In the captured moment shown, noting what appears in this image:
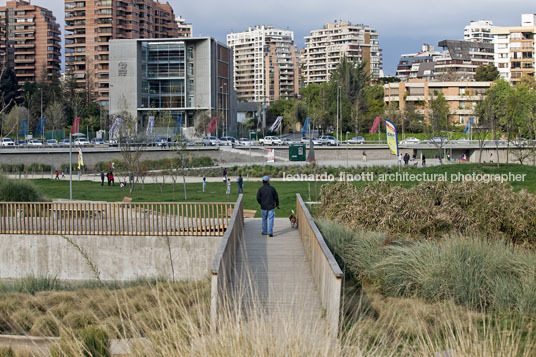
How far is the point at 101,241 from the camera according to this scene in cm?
1889

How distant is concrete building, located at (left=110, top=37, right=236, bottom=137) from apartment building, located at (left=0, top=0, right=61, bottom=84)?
125ft

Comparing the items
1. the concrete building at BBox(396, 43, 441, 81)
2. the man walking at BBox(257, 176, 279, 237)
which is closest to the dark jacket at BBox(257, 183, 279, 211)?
the man walking at BBox(257, 176, 279, 237)

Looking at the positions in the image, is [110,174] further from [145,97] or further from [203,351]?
[145,97]

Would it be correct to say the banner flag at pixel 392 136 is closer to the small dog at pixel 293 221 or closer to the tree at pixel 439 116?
the small dog at pixel 293 221

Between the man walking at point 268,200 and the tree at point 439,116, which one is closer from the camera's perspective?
the man walking at point 268,200

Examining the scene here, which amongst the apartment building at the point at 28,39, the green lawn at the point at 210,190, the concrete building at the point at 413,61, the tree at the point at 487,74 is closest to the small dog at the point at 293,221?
the green lawn at the point at 210,190

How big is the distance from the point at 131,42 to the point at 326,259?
88876 mm

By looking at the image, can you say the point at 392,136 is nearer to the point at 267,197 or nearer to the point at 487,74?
the point at 267,197

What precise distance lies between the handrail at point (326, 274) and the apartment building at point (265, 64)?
523 ft

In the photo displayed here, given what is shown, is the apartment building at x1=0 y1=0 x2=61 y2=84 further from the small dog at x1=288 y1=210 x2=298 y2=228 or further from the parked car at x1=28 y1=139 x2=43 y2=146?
the small dog at x1=288 y1=210 x2=298 y2=228

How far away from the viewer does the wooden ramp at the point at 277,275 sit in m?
9.78

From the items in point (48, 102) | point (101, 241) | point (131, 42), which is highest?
point (131, 42)

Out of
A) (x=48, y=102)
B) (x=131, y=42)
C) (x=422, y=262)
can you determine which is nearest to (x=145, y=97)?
(x=131, y=42)

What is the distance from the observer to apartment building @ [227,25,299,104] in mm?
174250
